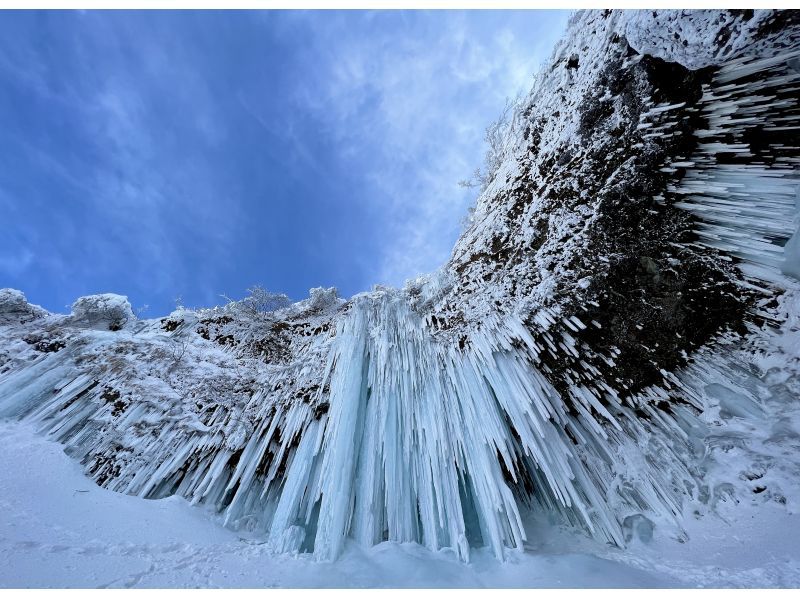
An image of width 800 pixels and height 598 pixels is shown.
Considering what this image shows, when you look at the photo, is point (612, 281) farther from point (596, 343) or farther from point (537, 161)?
point (537, 161)

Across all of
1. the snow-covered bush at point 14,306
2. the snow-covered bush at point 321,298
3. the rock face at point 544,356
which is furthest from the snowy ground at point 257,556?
the snow-covered bush at point 321,298

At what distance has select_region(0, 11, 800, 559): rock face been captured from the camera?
4.02 meters

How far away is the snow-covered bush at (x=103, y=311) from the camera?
7258 mm

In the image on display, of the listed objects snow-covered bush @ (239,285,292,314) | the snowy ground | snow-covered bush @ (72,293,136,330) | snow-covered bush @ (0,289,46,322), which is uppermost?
snow-covered bush @ (239,285,292,314)

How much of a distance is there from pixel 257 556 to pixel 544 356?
189 inches

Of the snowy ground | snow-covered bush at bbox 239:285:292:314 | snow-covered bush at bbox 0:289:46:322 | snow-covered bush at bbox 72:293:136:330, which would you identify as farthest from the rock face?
snow-covered bush at bbox 239:285:292:314

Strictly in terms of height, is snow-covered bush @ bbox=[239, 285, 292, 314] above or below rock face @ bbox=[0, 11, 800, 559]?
above

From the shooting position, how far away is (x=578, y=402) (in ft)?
16.3

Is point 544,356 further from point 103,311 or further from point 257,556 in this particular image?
point 103,311

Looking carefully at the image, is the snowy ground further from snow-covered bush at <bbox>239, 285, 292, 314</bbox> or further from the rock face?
snow-covered bush at <bbox>239, 285, 292, 314</bbox>

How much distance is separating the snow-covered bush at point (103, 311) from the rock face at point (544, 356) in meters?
0.21

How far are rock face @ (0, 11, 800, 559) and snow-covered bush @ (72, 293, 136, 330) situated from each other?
21cm
